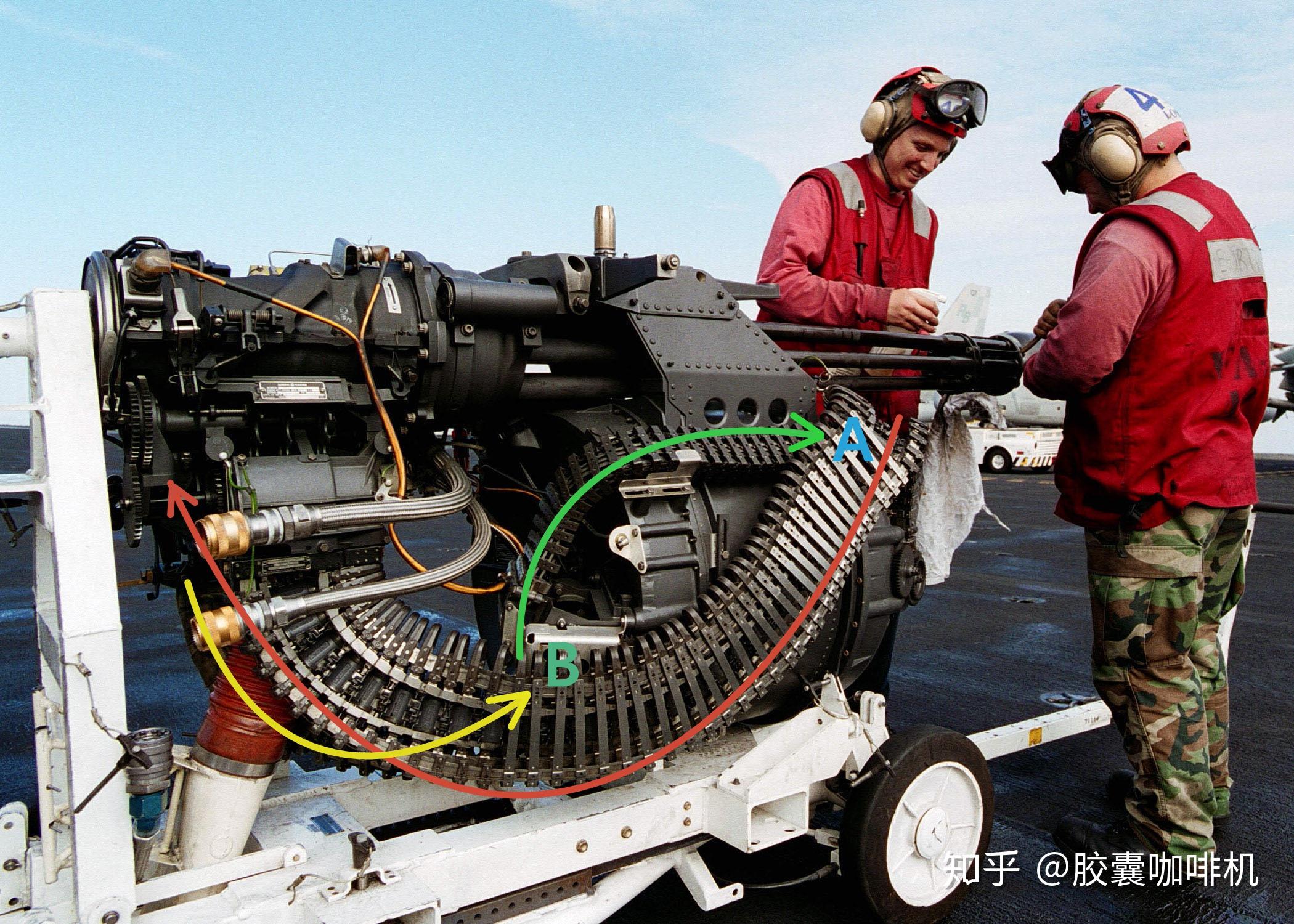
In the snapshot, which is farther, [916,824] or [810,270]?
[810,270]

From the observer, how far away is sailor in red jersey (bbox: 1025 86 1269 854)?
3570mm

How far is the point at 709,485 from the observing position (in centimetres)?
315

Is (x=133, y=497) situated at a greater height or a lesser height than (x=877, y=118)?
lesser

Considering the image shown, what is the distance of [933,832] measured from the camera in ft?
11.0

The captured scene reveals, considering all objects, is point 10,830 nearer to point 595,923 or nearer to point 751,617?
point 595,923

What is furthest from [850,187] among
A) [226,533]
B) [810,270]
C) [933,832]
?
[226,533]

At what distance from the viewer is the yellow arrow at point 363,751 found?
2432 millimetres

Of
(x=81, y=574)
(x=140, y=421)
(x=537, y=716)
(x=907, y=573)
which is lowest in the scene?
(x=537, y=716)

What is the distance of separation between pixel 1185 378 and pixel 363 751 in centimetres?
305

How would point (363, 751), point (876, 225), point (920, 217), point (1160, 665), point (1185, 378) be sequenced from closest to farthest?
point (363, 751)
point (1185, 378)
point (1160, 665)
point (876, 225)
point (920, 217)

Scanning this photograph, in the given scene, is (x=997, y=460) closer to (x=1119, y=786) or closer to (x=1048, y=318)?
(x=1119, y=786)

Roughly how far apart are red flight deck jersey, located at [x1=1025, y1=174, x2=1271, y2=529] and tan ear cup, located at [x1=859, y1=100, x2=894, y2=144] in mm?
946

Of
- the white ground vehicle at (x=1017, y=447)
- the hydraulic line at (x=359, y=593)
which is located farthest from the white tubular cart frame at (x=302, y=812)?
the white ground vehicle at (x=1017, y=447)

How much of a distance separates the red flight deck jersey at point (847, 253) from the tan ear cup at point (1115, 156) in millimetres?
794
